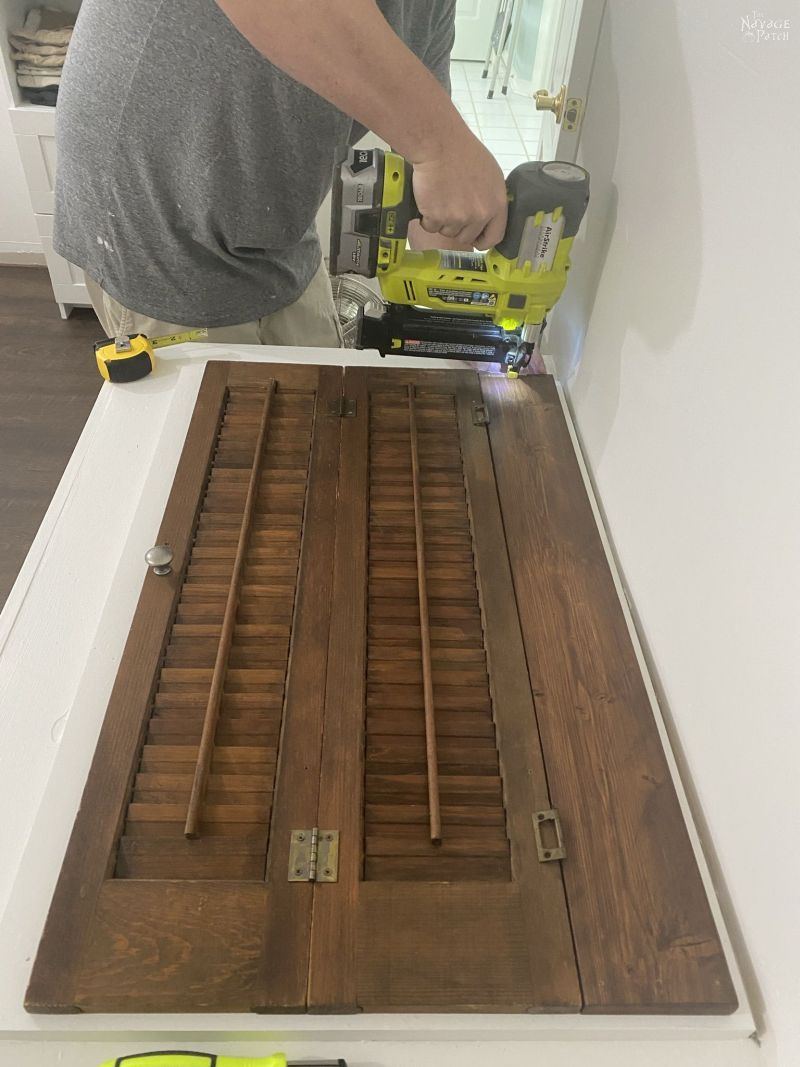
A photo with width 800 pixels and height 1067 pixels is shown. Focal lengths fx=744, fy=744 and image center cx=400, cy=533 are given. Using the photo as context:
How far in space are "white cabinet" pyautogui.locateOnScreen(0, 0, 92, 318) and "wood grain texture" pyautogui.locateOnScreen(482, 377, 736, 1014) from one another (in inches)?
67.2

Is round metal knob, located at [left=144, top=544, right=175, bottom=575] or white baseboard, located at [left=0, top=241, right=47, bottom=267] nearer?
round metal knob, located at [left=144, top=544, right=175, bottom=575]

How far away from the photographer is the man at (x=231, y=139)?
0.74m

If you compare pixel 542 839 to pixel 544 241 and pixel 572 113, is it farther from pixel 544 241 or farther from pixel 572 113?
pixel 572 113

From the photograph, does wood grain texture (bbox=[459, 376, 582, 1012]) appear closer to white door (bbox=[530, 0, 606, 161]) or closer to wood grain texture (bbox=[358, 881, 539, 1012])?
wood grain texture (bbox=[358, 881, 539, 1012])

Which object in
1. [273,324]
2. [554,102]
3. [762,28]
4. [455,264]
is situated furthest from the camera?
[273,324]

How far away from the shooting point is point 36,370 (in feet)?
7.95

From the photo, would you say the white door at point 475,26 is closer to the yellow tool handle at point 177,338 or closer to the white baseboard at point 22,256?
the white baseboard at point 22,256

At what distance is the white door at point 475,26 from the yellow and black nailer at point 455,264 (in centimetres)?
227

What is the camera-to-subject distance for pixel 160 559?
91 centimetres

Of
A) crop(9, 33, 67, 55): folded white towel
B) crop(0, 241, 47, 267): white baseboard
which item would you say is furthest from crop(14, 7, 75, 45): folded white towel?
crop(0, 241, 47, 267): white baseboard

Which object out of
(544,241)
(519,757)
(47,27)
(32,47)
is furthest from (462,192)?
(47,27)

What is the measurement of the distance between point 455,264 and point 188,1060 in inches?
39.4

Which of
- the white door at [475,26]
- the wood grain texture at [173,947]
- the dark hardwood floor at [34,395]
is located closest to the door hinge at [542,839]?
the wood grain texture at [173,947]

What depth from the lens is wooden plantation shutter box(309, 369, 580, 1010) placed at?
0.64m
